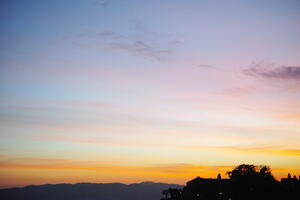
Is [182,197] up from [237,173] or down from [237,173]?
down

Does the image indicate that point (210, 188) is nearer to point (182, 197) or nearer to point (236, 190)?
point (182, 197)

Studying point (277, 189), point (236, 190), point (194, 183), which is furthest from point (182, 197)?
point (277, 189)

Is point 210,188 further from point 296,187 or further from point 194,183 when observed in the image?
point 296,187

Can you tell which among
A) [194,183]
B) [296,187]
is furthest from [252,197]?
[194,183]

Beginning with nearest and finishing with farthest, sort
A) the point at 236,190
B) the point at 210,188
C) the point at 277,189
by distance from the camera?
the point at 277,189 < the point at 236,190 < the point at 210,188

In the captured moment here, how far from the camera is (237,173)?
65250 millimetres

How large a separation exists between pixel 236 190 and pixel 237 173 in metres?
3.28

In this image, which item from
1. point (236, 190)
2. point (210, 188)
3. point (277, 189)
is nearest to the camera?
point (277, 189)

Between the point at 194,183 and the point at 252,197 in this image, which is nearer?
the point at 252,197

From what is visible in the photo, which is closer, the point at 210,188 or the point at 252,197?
the point at 252,197

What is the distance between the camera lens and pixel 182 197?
82.4 meters

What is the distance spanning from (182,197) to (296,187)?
30.5m

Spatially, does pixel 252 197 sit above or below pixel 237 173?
below

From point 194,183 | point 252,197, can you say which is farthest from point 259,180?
point 194,183
